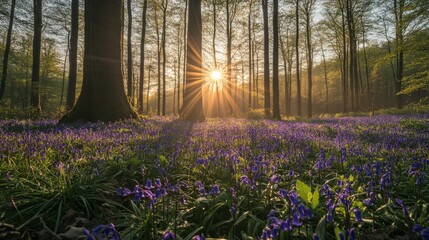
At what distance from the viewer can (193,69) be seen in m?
15.0

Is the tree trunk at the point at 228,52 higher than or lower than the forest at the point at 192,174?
higher

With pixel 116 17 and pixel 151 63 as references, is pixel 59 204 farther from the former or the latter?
pixel 151 63

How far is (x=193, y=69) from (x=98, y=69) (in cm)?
575

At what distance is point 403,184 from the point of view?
3.46 m

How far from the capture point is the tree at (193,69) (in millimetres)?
14555

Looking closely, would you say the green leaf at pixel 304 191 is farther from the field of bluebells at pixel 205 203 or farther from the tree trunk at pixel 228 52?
the tree trunk at pixel 228 52

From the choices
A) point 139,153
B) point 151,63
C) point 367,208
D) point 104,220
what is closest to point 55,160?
point 139,153

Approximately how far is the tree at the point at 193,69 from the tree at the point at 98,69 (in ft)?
15.4

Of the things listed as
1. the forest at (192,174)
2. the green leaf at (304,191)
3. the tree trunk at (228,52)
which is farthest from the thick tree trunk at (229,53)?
the green leaf at (304,191)

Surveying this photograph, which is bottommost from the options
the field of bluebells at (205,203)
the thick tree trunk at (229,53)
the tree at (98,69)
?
the field of bluebells at (205,203)

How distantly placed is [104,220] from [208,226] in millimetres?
1066

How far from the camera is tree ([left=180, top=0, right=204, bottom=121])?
14.6 meters

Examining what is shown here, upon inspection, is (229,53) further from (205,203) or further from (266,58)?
(205,203)

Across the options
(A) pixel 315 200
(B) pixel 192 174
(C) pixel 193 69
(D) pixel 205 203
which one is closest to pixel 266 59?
(C) pixel 193 69
